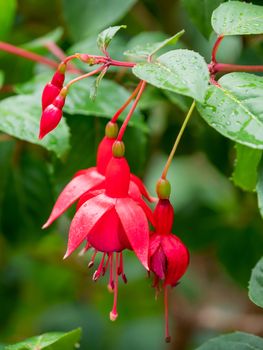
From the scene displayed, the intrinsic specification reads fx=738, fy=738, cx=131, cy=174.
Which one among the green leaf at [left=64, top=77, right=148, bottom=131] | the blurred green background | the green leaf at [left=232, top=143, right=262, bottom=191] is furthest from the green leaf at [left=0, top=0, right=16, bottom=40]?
the green leaf at [left=232, top=143, right=262, bottom=191]

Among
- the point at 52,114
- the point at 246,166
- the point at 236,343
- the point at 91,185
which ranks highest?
the point at 52,114

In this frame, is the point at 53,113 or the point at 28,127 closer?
the point at 53,113

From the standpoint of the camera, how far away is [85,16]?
1.16m

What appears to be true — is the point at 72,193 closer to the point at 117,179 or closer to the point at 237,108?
the point at 117,179

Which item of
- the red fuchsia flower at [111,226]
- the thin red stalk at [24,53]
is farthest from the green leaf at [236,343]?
the thin red stalk at [24,53]

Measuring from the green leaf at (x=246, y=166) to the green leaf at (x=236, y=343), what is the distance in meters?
0.19

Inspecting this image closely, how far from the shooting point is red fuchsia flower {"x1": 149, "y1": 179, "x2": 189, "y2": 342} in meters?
0.75

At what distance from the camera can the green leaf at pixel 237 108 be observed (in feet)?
2.20

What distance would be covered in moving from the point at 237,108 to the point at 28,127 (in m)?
0.33

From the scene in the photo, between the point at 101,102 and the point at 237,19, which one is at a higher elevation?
the point at 237,19

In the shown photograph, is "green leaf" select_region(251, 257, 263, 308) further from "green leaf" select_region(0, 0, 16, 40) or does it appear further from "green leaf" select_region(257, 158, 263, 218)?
"green leaf" select_region(0, 0, 16, 40)

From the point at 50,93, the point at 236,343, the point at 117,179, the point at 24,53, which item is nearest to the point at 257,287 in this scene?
the point at 236,343

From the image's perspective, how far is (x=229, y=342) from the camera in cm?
82

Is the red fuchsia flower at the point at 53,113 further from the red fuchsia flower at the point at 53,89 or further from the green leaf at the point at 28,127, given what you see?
the green leaf at the point at 28,127
